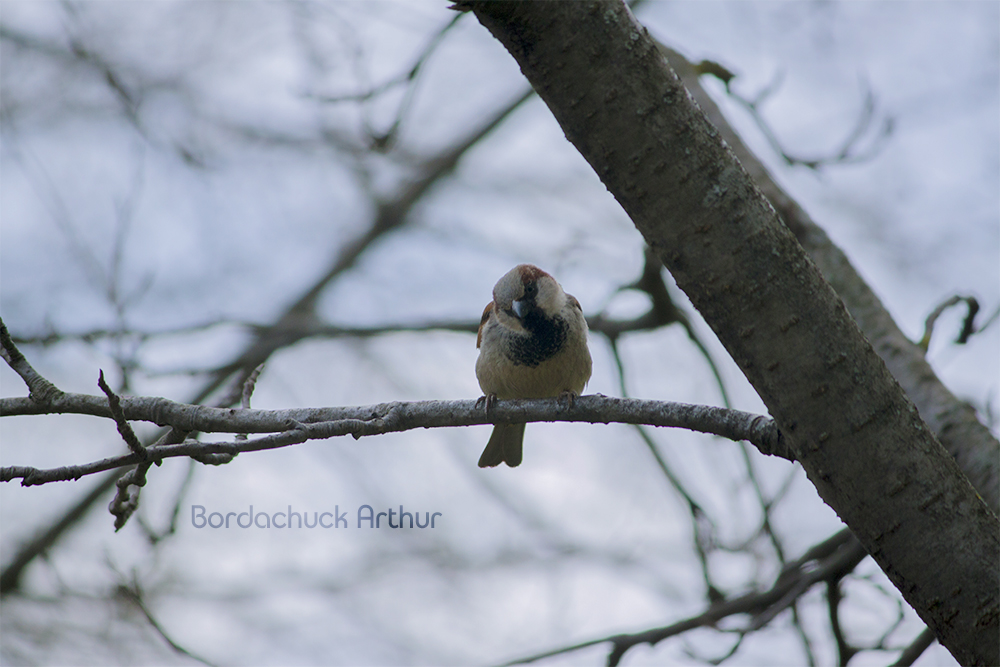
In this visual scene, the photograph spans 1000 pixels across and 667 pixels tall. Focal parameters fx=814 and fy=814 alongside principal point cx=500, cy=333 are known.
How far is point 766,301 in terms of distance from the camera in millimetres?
1687

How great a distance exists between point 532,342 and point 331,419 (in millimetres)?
1527

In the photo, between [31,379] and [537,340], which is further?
[537,340]

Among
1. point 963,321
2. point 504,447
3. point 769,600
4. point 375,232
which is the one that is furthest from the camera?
point 375,232

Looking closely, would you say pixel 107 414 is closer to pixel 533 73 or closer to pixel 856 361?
pixel 533 73

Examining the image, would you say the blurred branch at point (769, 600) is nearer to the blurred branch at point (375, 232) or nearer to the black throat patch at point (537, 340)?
the black throat patch at point (537, 340)

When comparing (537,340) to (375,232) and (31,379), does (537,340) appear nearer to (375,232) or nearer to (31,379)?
(31,379)

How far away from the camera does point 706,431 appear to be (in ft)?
7.13

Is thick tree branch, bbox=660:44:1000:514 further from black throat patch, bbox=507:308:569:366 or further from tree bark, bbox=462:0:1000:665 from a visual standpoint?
black throat patch, bbox=507:308:569:366

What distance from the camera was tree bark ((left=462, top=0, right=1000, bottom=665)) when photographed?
5.40 feet

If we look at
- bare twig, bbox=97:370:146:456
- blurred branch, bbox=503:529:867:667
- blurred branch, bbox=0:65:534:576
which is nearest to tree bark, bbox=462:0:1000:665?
bare twig, bbox=97:370:146:456

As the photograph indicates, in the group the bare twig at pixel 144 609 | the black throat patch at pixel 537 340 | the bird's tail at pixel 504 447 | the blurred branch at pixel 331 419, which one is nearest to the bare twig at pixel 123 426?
the blurred branch at pixel 331 419

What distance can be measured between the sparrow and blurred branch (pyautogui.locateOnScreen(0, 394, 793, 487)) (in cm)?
111

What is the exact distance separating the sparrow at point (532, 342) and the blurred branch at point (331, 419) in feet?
3.65

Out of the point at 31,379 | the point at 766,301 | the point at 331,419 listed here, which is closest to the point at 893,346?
the point at 766,301
